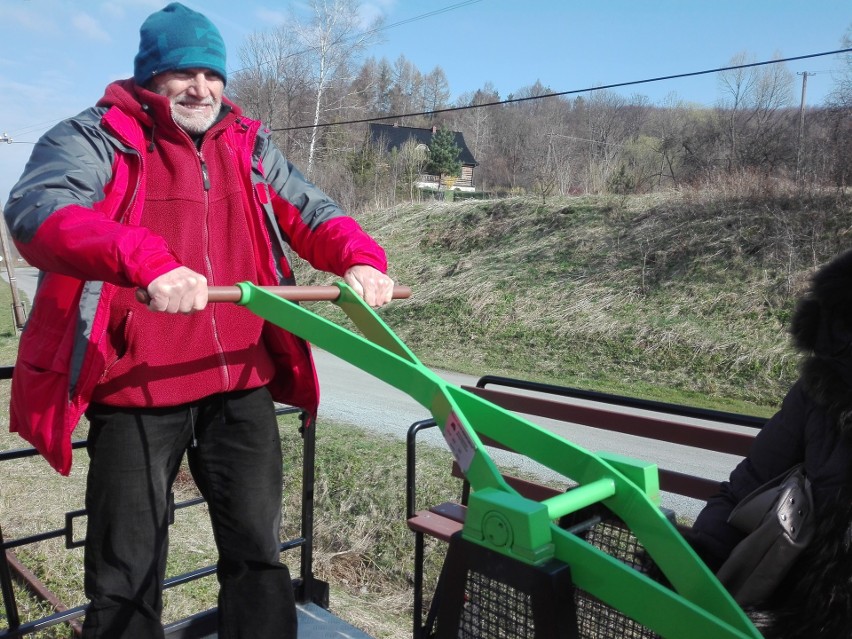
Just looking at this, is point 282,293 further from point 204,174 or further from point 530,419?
point 530,419

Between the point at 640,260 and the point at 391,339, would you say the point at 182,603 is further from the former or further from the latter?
the point at 640,260

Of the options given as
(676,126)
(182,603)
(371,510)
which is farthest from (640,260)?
(676,126)

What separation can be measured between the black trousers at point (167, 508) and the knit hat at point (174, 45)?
3.01 ft

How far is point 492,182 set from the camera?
49.9 metres

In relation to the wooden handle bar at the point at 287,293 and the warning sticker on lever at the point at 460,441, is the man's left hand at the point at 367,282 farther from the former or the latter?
the warning sticker on lever at the point at 460,441

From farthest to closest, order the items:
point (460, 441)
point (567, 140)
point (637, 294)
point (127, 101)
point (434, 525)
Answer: point (567, 140), point (637, 294), point (434, 525), point (127, 101), point (460, 441)

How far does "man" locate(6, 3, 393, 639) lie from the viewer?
176 cm

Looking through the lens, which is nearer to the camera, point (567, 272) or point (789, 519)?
point (789, 519)

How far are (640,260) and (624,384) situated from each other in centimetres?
475

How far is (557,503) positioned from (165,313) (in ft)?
3.72

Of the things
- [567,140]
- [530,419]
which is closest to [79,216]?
[530,419]

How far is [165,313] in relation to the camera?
197 cm

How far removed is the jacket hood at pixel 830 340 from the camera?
180 cm

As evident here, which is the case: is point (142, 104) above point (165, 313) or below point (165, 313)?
above
